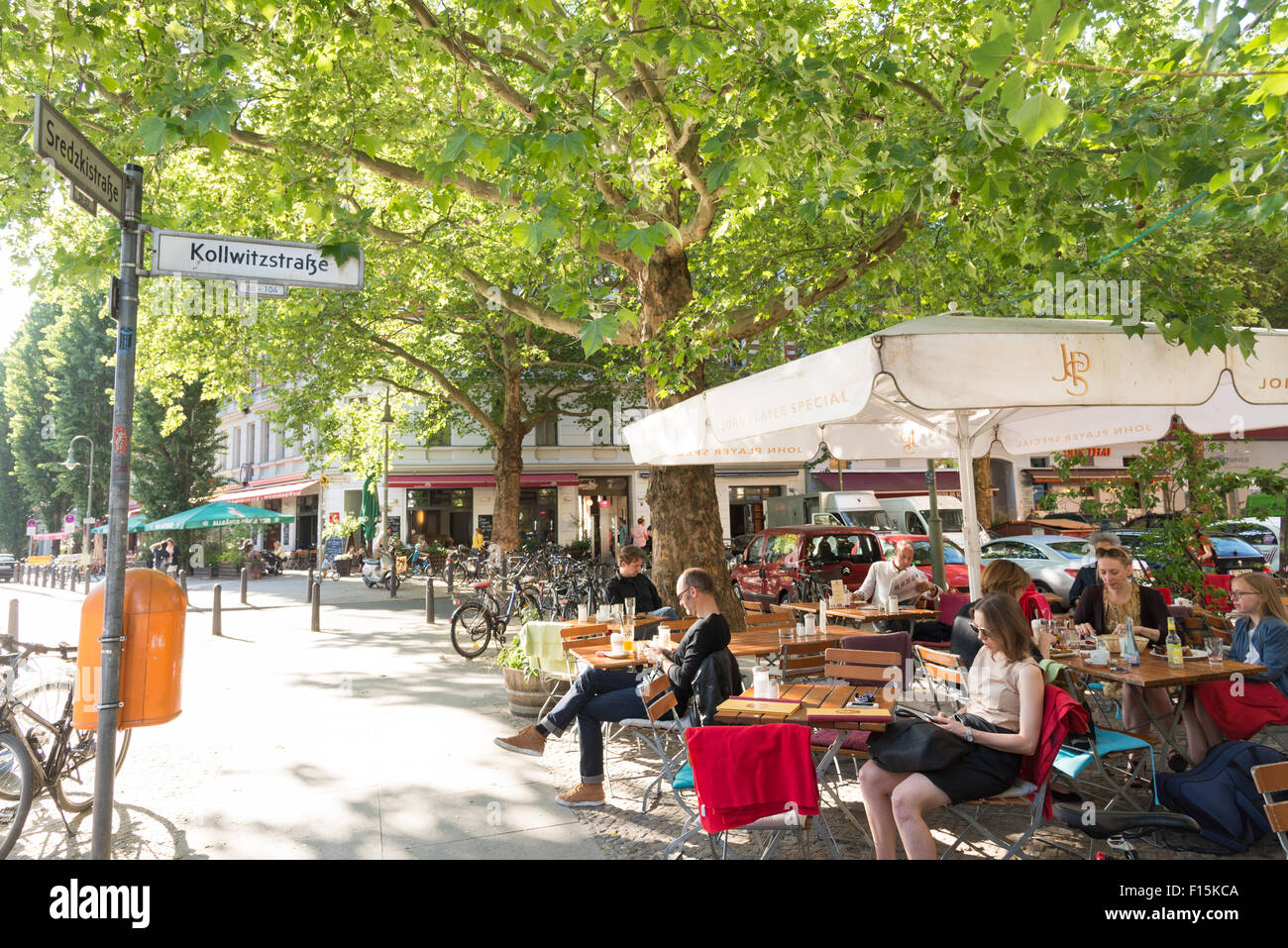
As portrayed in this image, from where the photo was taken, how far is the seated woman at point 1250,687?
4578 millimetres

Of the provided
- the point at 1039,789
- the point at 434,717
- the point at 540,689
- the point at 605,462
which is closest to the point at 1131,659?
the point at 1039,789

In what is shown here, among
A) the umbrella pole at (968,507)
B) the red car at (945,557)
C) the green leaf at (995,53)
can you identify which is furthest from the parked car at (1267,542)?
the green leaf at (995,53)

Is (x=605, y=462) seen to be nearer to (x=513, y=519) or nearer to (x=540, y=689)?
(x=513, y=519)

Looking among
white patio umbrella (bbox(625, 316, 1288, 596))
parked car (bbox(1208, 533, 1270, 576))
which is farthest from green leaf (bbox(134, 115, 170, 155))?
parked car (bbox(1208, 533, 1270, 576))

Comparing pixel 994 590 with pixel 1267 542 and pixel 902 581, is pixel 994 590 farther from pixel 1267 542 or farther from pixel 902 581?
pixel 1267 542

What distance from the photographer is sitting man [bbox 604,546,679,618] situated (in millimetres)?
7172

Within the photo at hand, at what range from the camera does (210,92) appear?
4547 millimetres

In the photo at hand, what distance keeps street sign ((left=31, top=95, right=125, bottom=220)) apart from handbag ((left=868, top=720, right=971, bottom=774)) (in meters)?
4.22

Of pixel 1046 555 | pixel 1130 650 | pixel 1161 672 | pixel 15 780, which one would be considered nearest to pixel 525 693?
pixel 15 780

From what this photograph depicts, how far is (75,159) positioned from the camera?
10.7ft

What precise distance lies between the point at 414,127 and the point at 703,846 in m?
6.79

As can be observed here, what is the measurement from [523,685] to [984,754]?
13.4 ft

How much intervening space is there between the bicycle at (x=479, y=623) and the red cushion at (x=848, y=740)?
6.63m

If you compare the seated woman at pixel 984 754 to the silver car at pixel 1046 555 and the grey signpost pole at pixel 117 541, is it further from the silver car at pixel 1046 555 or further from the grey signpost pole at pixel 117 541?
the silver car at pixel 1046 555
